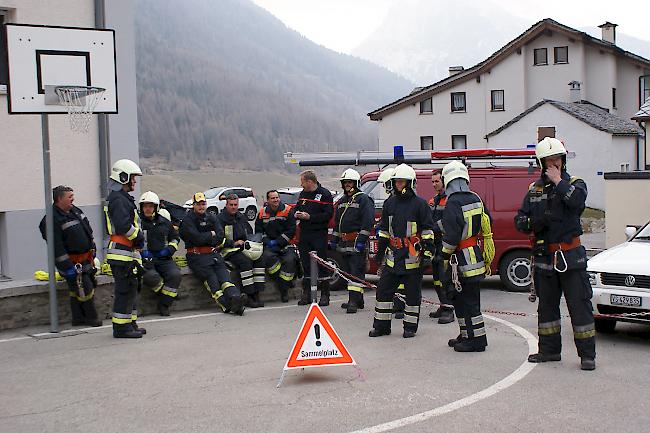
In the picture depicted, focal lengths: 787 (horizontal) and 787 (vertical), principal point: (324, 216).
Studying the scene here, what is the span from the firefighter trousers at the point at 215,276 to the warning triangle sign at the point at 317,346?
4.13 meters

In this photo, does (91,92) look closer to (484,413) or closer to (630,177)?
(484,413)

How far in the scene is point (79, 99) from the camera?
10.7m

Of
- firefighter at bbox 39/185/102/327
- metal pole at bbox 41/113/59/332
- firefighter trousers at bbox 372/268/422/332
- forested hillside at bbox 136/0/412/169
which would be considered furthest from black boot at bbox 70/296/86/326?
forested hillside at bbox 136/0/412/169

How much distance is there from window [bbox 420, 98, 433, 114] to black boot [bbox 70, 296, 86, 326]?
39.0 m

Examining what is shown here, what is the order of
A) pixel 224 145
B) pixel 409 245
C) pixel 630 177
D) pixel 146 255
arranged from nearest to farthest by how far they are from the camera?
pixel 409 245 < pixel 146 255 < pixel 630 177 < pixel 224 145

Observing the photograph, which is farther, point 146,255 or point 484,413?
point 146,255

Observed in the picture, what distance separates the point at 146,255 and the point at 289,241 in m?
2.48

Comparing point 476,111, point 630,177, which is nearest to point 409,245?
point 630,177

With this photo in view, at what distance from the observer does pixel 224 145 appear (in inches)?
4218

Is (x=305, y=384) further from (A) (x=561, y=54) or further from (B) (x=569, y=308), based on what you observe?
(A) (x=561, y=54)

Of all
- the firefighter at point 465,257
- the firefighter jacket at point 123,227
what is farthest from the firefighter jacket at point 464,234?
the firefighter jacket at point 123,227

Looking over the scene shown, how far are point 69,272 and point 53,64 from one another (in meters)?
2.78

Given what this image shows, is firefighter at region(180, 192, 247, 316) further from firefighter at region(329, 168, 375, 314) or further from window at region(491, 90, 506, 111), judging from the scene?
window at region(491, 90, 506, 111)

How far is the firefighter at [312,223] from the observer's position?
12.2 m
